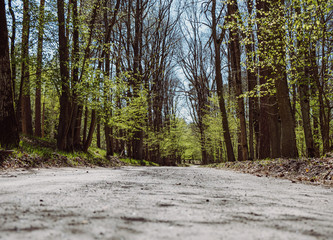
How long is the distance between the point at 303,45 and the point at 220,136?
1573cm

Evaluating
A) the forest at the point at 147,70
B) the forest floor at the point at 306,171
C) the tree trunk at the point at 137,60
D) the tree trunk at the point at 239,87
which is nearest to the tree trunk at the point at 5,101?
the forest at the point at 147,70

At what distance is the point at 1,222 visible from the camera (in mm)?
1667

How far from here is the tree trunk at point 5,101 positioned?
25.0ft

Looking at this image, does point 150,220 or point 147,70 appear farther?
point 147,70

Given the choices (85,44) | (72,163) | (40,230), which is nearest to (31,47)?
(85,44)

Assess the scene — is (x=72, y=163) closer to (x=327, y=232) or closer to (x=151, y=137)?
(x=327, y=232)

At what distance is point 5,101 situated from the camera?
7734mm

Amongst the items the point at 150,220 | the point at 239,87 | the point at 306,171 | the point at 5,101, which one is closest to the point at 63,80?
the point at 5,101

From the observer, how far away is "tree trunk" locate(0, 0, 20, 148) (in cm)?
763

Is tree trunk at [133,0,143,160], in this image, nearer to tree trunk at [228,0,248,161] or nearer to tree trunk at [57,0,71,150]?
tree trunk at [228,0,248,161]

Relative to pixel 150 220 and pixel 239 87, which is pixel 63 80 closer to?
pixel 239 87

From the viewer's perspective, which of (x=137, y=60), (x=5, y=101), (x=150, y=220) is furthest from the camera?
(x=137, y=60)

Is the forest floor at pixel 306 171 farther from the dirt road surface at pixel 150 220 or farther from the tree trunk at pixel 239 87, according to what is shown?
the tree trunk at pixel 239 87

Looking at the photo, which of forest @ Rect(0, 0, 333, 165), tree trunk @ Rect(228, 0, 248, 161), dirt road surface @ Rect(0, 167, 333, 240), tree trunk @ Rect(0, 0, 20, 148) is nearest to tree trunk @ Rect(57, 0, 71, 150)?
forest @ Rect(0, 0, 333, 165)
